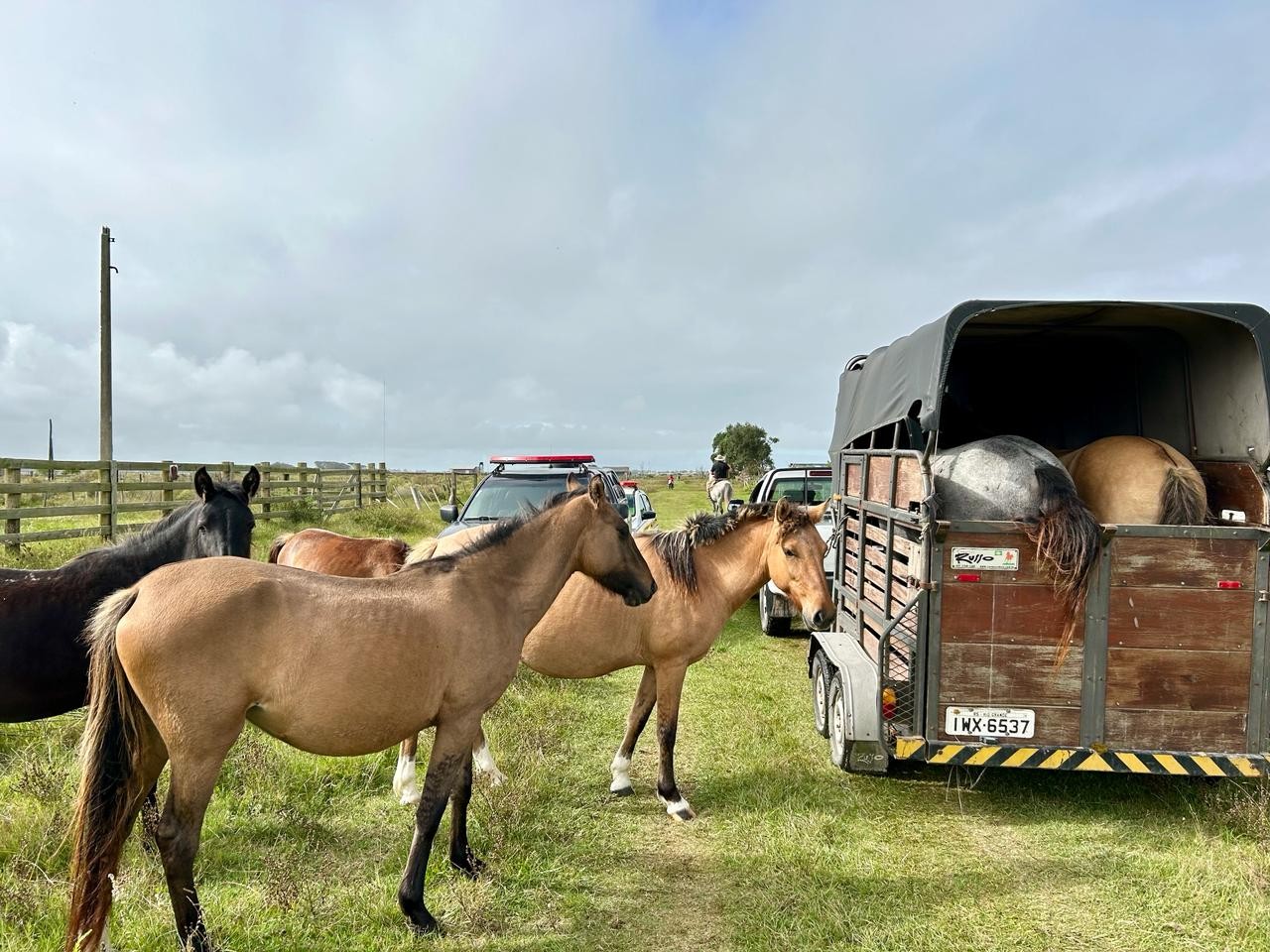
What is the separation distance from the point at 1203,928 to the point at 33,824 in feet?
18.5

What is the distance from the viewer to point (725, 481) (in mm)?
15156

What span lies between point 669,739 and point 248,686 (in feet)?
8.76

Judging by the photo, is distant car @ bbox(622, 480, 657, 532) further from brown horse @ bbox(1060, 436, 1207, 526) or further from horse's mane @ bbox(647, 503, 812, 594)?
brown horse @ bbox(1060, 436, 1207, 526)

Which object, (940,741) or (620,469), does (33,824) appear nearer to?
(940,741)

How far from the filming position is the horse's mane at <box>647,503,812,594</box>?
489cm

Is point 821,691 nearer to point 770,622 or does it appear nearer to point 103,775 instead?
point 770,622

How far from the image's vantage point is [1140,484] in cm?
436

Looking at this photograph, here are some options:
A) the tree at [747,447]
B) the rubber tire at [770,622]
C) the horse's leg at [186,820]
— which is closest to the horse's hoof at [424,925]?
the horse's leg at [186,820]

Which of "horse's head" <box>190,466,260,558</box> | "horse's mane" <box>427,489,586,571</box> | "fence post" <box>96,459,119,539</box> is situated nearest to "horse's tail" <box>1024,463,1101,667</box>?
"horse's mane" <box>427,489,586,571</box>

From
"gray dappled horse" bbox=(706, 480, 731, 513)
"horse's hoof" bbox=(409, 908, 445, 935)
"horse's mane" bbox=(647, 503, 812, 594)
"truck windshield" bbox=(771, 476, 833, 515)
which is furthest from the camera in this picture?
"gray dappled horse" bbox=(706, 480, 731, 513)

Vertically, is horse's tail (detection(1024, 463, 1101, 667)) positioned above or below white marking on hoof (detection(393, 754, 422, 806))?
above

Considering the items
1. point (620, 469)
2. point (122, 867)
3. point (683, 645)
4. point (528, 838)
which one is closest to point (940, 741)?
point (683, 645)

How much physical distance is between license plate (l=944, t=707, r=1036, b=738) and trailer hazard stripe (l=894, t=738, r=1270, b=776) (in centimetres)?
7

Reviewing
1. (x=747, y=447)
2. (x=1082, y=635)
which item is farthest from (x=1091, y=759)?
(x=747, y=447)
